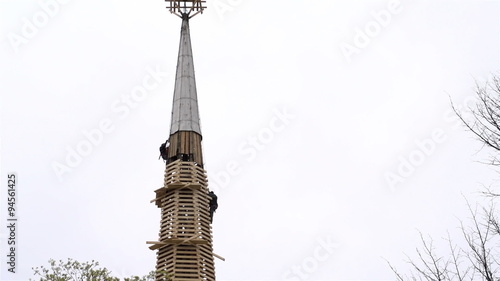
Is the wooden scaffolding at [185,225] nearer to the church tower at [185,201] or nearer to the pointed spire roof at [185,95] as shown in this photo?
the church tower at [185,201]

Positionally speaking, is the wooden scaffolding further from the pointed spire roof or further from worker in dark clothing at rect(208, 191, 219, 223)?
the pointed spire roof

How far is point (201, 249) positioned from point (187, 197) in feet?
9.66

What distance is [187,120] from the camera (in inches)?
1635

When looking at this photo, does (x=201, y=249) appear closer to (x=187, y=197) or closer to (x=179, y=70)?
(x=187, y=197)

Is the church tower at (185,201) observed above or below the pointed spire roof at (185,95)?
below

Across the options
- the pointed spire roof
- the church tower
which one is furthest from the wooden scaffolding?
the pointed spire roof

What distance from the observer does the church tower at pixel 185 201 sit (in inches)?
1459

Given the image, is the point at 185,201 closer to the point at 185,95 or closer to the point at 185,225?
the point at 185,225

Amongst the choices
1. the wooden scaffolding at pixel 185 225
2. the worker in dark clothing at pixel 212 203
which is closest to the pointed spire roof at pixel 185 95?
the wooden scaffolding at pixel 185 225

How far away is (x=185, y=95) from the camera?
4272 centimetres

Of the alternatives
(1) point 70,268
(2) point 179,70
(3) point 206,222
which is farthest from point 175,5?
(1) point 70,268

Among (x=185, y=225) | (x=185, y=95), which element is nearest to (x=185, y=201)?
(x=185, y=225)

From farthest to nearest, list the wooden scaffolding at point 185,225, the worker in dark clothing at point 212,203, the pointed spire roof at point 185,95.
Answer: the pointed spire roof at point 185,95, the worker in dark clothing at point 212,203, the wooden scaffolding at point 185,225

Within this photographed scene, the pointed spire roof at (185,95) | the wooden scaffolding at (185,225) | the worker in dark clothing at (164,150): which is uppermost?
the pointed spire roof at (185,95)
